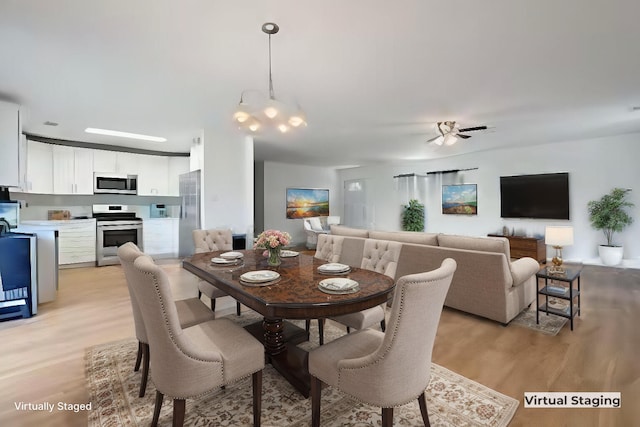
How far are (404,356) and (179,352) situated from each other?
1060mm

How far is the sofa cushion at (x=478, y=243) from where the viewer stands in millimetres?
2959

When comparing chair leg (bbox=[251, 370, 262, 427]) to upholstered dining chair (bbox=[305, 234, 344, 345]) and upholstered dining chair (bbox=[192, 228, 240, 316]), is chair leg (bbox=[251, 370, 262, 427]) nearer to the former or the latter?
upholstered dining chair (bbox=[305, 234, 344, 345])

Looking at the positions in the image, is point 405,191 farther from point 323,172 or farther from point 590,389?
point 590,389

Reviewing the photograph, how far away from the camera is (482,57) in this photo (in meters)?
2.66

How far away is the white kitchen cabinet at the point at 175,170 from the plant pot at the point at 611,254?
348 inches

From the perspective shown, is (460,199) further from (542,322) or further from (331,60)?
(331,60)

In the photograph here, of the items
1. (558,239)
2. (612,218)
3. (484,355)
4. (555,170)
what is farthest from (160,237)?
(612,218)

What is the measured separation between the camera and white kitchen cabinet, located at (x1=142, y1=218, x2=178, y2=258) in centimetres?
648

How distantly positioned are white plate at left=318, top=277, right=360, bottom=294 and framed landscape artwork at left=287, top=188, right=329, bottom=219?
7692mm

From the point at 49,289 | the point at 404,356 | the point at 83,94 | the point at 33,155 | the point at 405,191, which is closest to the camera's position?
the point at 404,356

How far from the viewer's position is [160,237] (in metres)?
6.62

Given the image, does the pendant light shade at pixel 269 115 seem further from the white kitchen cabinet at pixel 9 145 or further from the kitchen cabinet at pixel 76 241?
the kitchen cabinet at pixel 76 241

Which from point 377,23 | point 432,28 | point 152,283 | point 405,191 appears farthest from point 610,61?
point 405,191

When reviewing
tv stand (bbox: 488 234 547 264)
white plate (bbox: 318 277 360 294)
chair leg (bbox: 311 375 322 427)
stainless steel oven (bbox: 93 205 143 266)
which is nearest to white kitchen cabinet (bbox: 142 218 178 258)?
stainless steel oven (bbox: 93 205 143 266)
